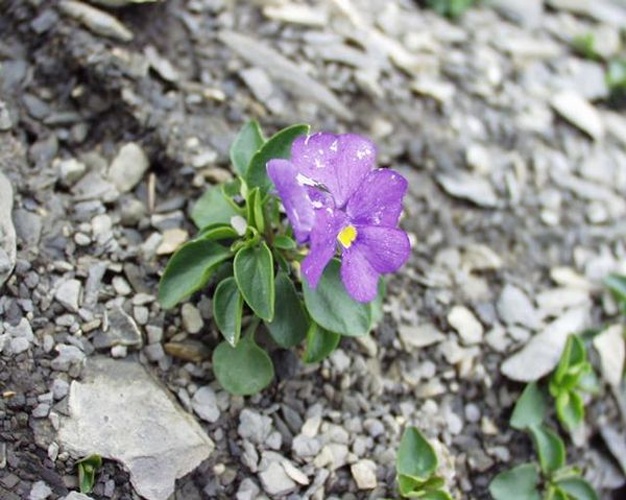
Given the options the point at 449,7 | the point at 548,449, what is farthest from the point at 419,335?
the point at 449,7

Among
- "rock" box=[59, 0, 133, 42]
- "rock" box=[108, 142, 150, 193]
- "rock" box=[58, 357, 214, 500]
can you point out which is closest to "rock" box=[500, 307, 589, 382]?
"rock" box=[58, 357, 214, 500]

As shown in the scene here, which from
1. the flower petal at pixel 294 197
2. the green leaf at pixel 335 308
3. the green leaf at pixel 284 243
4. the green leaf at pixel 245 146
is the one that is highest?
the flower petal at pixel 294 197

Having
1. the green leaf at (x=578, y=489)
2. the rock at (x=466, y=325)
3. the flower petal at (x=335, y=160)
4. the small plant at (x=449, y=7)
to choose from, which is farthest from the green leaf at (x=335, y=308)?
the small plant at (x=449, y=7)

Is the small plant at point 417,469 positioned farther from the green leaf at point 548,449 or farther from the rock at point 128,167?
the rock at point 128,167

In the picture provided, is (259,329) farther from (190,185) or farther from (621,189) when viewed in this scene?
(621,189)

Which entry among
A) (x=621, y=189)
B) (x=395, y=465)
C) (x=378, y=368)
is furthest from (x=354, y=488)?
(x=621, y=189)

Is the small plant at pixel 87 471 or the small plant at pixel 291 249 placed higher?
the small plant at pixel 291 249

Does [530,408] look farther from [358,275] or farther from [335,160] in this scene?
[335,160]

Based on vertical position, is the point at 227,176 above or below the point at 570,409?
above
